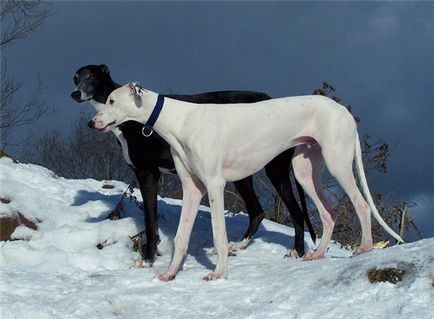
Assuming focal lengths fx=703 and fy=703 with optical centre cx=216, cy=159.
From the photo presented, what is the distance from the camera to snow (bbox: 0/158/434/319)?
219 inches

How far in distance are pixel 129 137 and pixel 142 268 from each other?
1.48 m

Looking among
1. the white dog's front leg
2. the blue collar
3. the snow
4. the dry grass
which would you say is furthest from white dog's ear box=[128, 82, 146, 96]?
the dry grass

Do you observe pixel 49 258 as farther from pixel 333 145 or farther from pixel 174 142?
pixel 333 145

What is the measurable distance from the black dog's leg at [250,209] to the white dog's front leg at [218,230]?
182 cm

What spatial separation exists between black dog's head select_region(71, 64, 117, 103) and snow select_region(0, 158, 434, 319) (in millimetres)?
1640

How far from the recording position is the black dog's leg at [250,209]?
8.70 m

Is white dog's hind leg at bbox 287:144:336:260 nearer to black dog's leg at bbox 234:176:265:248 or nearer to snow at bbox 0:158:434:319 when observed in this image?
snow at bbox 0:158:434:319

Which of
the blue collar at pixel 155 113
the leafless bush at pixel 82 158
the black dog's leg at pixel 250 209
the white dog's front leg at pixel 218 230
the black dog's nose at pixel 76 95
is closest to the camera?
the white dog's front leg at pixel 218 230

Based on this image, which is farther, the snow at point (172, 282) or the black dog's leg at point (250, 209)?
the black dog's leg at point (250, 209)

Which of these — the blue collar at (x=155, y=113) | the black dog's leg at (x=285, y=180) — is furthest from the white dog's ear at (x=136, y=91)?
the black dog's leg at (x=285, y=180)

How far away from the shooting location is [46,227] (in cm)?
872

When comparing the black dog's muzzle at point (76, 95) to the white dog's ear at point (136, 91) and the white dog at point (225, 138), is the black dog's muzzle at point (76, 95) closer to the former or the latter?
the white dog at point (225, 138)

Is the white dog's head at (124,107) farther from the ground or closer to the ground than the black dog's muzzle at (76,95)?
closer to the ground

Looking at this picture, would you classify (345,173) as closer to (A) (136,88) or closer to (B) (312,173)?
(B) (312,173)
